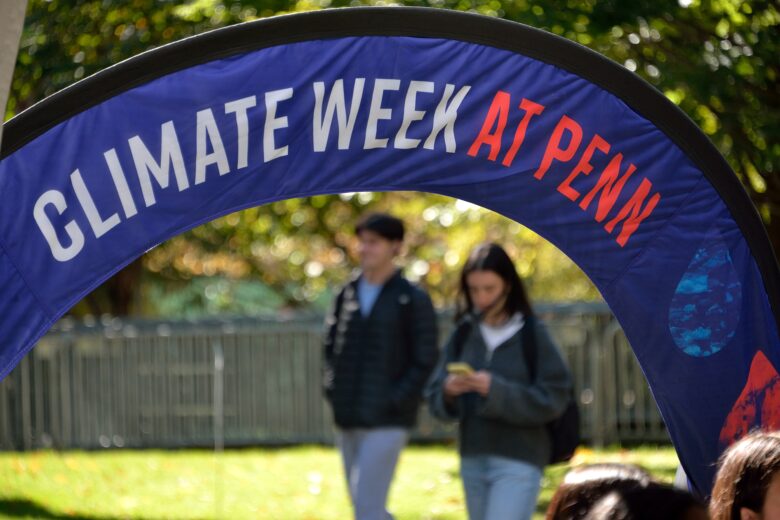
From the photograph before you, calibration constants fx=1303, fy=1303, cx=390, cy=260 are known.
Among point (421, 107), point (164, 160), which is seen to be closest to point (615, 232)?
point (421, 107)

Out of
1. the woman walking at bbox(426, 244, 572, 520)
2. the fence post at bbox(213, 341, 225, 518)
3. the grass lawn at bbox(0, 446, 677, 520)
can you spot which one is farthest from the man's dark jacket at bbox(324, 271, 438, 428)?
the fence post at bbox(213, 341, 225, 518)

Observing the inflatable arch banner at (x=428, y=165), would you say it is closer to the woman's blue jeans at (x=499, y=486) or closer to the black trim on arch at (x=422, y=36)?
the black trim on arch at (x=422, y=36)

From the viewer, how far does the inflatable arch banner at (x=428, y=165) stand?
4105 mm

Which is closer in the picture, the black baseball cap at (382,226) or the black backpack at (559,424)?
the black backpack at (559,424)

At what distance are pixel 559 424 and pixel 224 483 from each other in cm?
600

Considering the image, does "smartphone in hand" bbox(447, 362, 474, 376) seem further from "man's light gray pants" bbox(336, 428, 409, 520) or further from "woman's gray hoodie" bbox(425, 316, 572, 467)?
"man's light gray pants" bbox(336, 428, 409, 520)

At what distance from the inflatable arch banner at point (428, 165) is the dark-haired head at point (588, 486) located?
1.42m

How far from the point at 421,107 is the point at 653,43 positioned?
15.4 ft

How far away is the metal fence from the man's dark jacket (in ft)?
25.4

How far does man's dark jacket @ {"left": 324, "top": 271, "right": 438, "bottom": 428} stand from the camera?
649 centimetres

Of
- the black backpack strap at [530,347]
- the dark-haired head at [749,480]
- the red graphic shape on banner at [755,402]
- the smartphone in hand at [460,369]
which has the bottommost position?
the dark-haired head at [749,480]

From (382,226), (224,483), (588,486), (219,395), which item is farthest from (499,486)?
(219,395)

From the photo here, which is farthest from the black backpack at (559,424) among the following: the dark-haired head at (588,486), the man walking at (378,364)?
the dark-haired head at (588,486)

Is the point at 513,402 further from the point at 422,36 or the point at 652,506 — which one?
the point at 652,506
